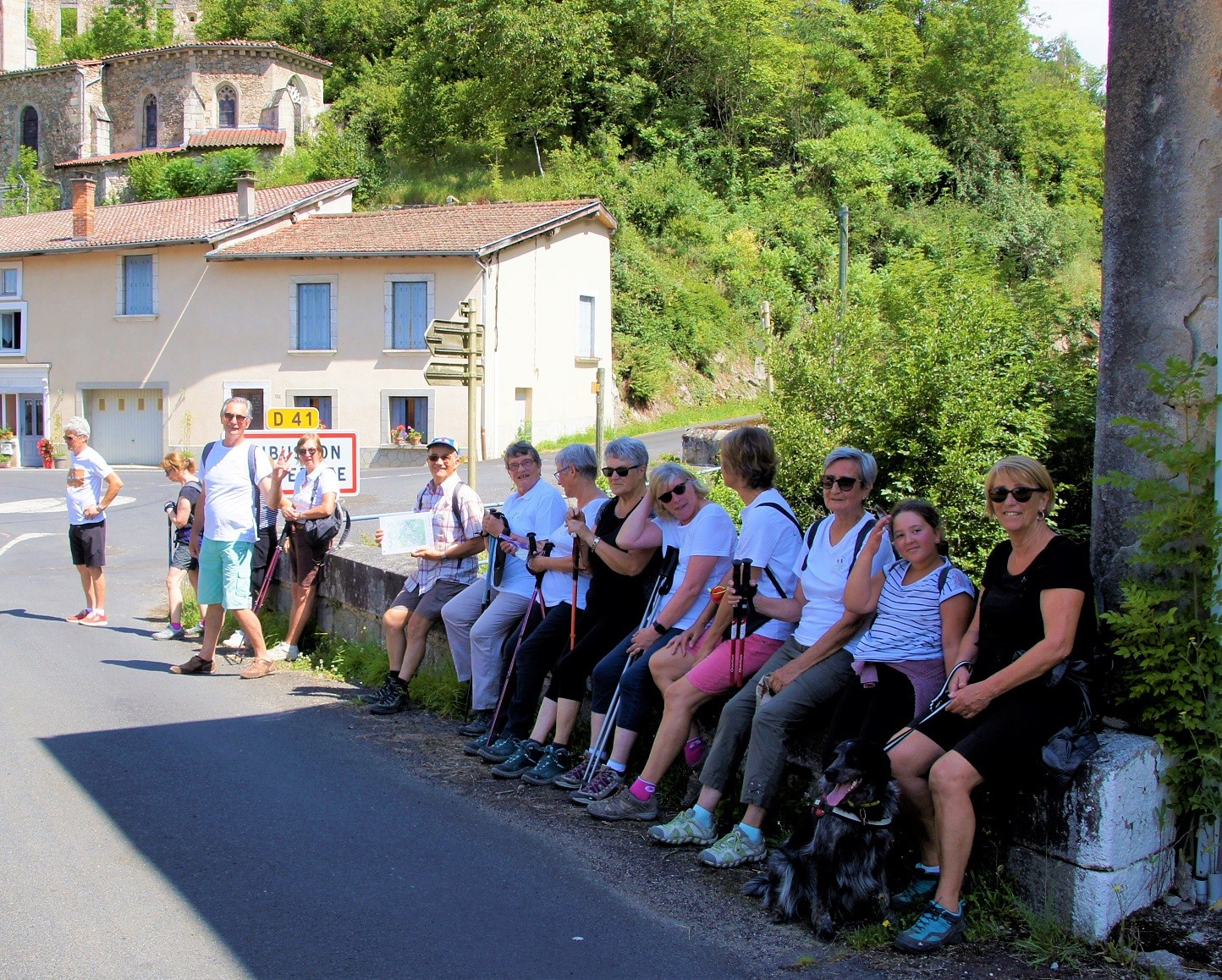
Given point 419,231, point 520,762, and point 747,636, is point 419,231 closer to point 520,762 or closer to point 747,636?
point 520,762

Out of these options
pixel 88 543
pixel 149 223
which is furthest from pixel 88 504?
pixel 149 223

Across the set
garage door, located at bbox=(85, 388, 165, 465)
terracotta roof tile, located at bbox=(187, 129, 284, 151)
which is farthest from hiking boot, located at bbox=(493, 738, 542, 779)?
terracotta roof tile, located at bbox=(187, 129, 284, 151)

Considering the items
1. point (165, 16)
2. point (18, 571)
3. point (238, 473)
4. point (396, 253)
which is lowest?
point (18, 571)

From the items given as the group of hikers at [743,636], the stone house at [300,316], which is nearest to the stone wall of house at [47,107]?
the stone house at [300,316]

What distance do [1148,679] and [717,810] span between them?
186 centimetres

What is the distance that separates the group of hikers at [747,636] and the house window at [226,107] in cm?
5840

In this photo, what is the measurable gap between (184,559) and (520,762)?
540cm

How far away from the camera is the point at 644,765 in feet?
17.9

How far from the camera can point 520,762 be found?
573cm

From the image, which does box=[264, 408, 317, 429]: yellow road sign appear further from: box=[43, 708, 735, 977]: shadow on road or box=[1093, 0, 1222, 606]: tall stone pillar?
box=[1093, 0, 1222, 606]: tall stone pillar

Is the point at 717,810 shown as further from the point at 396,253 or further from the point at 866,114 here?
the point at 866,114

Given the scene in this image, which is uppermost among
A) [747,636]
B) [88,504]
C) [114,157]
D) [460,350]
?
[114,157]

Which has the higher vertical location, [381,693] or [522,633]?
[522,633]

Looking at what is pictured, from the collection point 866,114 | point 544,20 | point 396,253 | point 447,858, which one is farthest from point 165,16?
point 447,858
